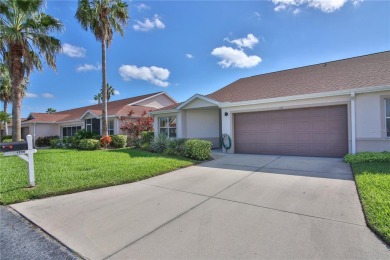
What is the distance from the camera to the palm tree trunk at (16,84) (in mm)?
13413

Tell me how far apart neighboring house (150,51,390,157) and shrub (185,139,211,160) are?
2.88 meters

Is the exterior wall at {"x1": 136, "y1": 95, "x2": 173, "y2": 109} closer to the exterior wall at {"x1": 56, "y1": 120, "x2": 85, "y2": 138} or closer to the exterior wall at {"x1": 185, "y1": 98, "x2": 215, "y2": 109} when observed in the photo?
the exterior wall at {"x1": 56, "y1": 120, "x2": 85, "y2": 138}

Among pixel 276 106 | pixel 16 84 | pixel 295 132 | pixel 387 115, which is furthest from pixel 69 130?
pixel 387 115

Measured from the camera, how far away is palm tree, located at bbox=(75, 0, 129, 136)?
604 inches

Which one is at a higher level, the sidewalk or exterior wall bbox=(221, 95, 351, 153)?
exterior wall bbox=(221, 95, 351, 153)

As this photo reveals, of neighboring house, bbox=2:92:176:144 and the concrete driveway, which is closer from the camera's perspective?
the concrete driveway

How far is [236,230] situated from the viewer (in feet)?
11.5

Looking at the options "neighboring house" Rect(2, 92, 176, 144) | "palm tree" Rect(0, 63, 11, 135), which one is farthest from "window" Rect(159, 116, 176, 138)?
"palm tree" Rect(0, 63, 11, 135)

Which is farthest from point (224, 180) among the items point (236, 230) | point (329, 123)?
point (329, 123)

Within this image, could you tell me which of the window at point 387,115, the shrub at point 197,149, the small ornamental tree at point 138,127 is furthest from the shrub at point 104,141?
the window at point 387,115

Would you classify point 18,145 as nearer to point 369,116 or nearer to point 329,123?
point 329,123

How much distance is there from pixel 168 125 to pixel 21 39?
10677mm

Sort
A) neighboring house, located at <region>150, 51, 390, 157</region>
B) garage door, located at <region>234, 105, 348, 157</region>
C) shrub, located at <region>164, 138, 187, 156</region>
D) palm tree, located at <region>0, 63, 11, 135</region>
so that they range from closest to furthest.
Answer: neighboring house, located at <region>150, 51, 390, 157</region>, garage door, located at <region>234, 105, 348, 157</region>, shrub, located at <region>164, 138, 187, 156</region>, palm tree, located at <region>0, 63, 11, 135</region>

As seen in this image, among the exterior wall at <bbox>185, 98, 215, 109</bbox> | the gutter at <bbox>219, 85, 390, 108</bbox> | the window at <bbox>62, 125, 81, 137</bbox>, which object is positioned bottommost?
the window at <bbox>62, 125, 81, 137</bbox>
